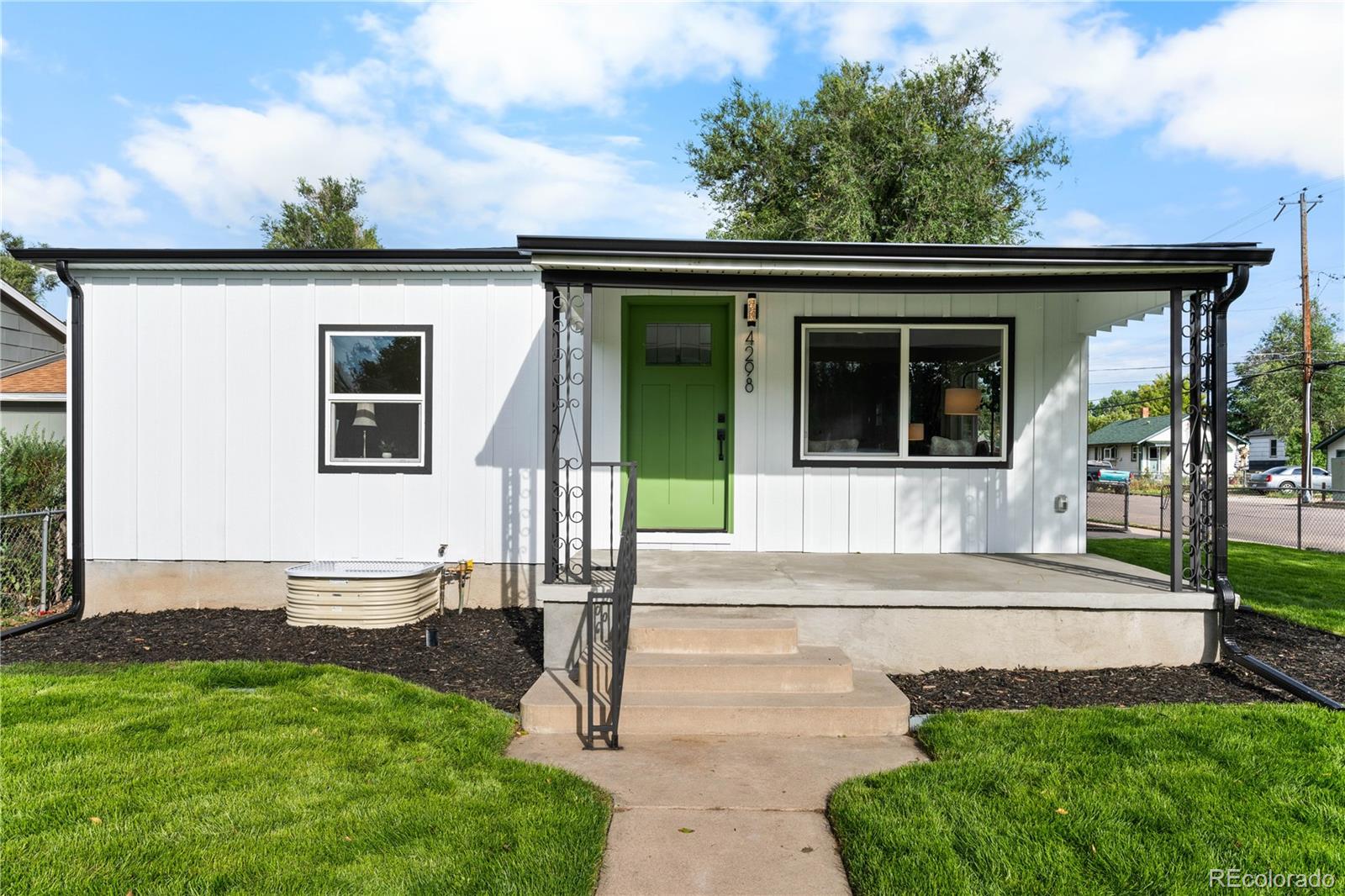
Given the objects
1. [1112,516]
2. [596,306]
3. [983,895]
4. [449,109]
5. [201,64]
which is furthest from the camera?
[1112,516]

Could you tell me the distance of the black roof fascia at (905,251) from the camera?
4211 mm

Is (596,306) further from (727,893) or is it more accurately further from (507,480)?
(727,893)

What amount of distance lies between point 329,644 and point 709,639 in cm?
285

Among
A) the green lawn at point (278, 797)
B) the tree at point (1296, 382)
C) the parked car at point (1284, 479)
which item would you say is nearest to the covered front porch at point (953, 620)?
the green lawn at point (278, 797)

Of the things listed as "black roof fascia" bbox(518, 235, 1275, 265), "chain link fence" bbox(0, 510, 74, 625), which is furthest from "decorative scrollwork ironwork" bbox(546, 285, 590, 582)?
"chain link fence" bbox(0, 510, 74, 625)

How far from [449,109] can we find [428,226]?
12385 millimetres

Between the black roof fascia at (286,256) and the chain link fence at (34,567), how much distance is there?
2.12 meters

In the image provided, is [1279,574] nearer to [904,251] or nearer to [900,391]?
[900,391]

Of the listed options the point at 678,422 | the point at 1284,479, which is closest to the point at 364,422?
the point at 678,422

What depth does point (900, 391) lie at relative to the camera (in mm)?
5961

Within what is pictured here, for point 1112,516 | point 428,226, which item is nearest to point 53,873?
point 1112,516

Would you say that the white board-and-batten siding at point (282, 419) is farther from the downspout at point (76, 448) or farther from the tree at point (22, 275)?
the tree at point (22, 275)

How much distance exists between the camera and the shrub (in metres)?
6.72

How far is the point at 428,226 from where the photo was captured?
82.3ft
